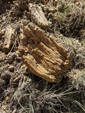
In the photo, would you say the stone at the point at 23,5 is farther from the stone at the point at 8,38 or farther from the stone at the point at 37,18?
the stone at the point at 8,38

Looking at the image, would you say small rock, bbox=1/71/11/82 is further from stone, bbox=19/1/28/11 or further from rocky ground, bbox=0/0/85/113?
stone, bbox=19/1/28/11

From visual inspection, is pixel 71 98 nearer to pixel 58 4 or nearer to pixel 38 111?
pixel 38 111

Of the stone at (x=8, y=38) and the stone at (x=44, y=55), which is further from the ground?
the stone at (x=8, y=38)

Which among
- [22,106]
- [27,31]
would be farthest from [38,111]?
[27,31]

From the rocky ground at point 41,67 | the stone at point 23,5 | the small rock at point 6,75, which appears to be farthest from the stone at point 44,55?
the stone at point 23,5

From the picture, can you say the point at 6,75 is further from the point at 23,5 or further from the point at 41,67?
the point at 23,5

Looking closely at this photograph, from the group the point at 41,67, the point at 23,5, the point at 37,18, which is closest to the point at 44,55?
the point at 41,67

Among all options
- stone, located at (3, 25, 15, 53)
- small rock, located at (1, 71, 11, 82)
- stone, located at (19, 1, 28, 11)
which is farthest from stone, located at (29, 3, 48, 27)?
small rock, located at (1, 71, 11, 82)
